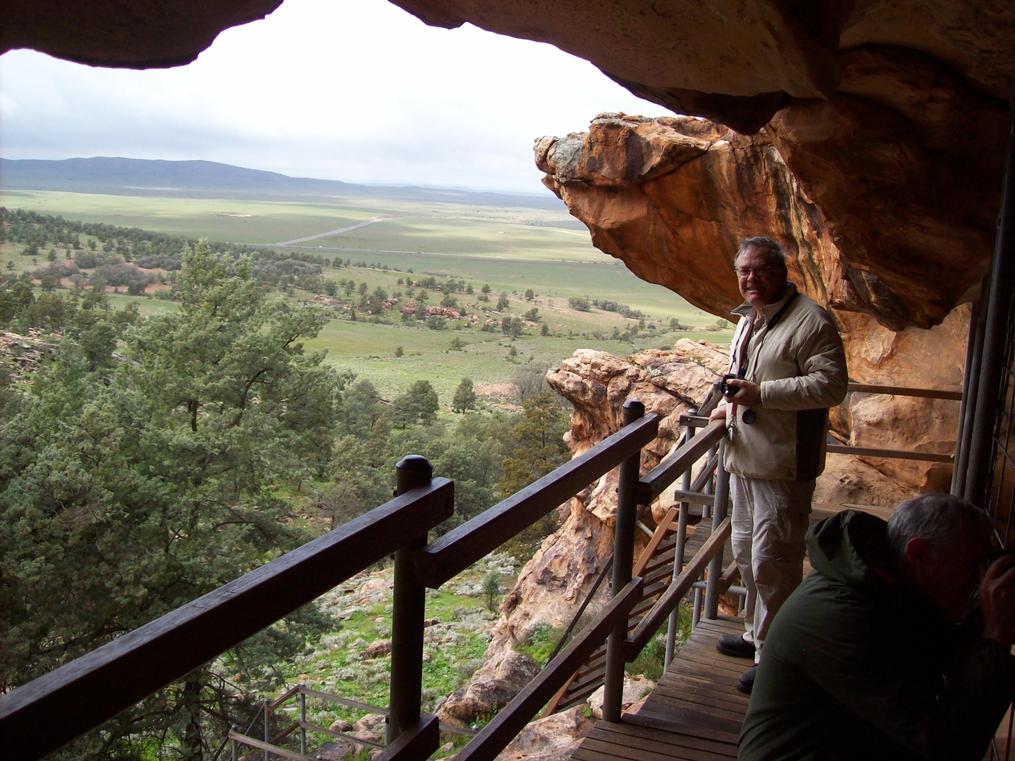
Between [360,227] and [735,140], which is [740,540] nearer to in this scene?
[735,140]

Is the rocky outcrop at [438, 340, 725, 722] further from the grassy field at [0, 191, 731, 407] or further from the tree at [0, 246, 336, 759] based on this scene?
Result: the grassy field at [0, 191, 731, 407]

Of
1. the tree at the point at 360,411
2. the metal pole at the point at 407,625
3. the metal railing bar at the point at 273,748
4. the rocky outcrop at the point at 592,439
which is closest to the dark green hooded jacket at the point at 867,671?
the metal pole at the point at 407,625

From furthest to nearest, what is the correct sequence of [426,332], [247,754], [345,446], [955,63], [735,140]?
1. [426,332]
2. [345,446]
3. [247,754]
4. [735,140]
5. [955,63]

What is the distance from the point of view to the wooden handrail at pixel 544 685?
212 cm

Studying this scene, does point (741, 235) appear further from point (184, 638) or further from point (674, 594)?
point (184, 638)

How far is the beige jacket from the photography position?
3.40 metres

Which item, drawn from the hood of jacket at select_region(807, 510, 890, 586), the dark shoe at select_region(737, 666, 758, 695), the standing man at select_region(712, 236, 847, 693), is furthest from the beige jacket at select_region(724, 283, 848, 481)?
the hood of jacket at select_region(807, 510, 890, 586)

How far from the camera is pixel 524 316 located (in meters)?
81.8

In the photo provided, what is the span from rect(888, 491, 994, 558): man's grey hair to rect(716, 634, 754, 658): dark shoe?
238cm

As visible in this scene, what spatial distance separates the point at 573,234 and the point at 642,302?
8135 centimetres

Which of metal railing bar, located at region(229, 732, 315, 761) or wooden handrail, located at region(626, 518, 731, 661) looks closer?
wooden handrail, located at region(626, 518, 731, 661)

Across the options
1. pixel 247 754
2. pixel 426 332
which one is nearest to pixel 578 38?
pixel 247 754

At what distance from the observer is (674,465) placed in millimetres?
3275

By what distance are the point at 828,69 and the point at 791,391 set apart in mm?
1409
